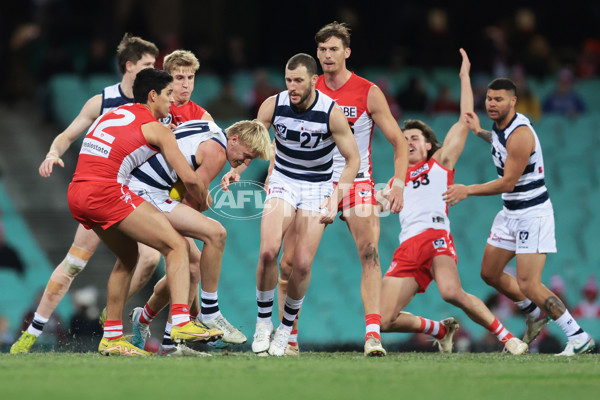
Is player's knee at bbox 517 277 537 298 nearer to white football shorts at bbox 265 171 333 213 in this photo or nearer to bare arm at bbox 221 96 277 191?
white football shorts at bbox 265 171 333 213

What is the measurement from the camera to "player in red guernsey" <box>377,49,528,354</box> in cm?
844

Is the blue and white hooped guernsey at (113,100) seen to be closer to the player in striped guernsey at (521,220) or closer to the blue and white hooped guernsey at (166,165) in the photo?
the blue and white hooped guernsey at (166,165)

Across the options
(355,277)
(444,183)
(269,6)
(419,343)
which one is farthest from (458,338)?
(269,6)

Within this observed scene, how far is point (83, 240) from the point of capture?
797 centimetres

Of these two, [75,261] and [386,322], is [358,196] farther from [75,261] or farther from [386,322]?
[75,261]

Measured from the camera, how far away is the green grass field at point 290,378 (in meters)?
4.94

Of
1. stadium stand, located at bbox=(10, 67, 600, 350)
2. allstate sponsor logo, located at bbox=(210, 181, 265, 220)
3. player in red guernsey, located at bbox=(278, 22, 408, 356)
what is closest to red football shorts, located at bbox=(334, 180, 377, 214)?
player in red guernsey, located at bbox=(278, 22, 408, 356)

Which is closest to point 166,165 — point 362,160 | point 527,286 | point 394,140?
point 362,160

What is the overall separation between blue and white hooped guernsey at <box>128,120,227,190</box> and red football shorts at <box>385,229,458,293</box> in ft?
7.87

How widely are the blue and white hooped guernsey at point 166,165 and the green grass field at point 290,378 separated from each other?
4.80 feet

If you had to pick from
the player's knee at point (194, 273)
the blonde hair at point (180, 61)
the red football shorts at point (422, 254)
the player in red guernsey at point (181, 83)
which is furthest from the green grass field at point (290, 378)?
the blonde hair at point (180, 61)

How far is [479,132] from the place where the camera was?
28.6 feet

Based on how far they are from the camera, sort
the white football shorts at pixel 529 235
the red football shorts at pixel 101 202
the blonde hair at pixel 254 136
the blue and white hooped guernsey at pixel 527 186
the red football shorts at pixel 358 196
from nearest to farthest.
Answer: the red football shorts at pixel 101 202
the blonde hair at pixel 254 136
the red football shorts at pixel 358 196
the white football shorts at pixel 529 235
the blue and white hooped guernsey at pixel 527 186

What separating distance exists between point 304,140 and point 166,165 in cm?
117
